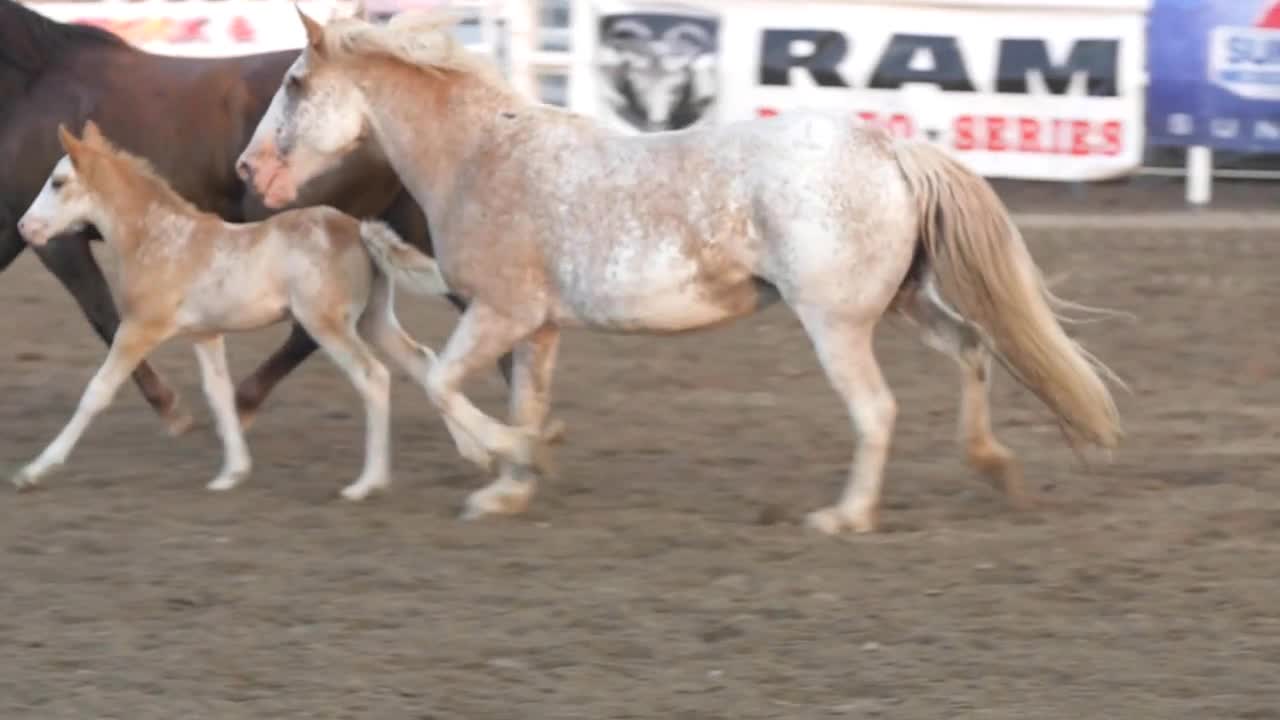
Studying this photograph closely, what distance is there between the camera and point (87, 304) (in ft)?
26.1

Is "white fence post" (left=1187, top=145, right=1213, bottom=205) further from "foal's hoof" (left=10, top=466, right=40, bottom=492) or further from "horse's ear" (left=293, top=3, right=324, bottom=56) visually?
"foal's hoof" (left=10, top=466, right=40, bottom=492)

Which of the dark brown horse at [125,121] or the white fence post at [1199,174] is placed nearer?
the dark brown horse at [125,121]

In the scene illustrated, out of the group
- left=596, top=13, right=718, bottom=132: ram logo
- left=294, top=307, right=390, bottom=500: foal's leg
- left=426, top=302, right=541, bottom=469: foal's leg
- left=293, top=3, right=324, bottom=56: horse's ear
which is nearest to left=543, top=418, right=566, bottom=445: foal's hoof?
left=294, top=307, right=390, bottom=500: foal's leg

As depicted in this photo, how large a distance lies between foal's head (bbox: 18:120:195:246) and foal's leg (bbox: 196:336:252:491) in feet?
1.65

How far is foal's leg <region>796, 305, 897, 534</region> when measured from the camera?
634 cm

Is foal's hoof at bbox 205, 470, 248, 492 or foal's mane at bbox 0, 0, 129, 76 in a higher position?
foal's mane at bbox 0, 0, 129, 76

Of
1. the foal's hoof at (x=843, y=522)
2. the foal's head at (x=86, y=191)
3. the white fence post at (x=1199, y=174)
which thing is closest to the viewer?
the foal's hoof at (x=843, y=522)

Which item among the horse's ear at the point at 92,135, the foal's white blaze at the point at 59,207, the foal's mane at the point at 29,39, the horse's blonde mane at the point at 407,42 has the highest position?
the horse's blonde mane at the point at 407,42

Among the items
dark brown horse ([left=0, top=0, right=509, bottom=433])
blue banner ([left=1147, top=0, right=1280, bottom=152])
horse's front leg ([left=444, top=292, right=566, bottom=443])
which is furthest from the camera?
blue banner ([left=1147, top=0, right=1280, bottom=152])

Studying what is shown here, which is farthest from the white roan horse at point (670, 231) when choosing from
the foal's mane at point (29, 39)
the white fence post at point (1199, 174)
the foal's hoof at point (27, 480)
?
the white fence post at point (1199, 174)

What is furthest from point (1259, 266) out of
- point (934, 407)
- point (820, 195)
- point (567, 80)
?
point (820, 195)

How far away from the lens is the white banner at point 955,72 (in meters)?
12.8

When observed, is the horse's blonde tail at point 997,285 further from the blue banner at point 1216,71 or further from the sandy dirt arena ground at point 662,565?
the blue banner at point 1216,71

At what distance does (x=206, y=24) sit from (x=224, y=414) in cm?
763
